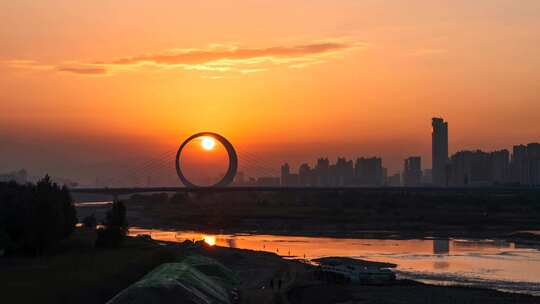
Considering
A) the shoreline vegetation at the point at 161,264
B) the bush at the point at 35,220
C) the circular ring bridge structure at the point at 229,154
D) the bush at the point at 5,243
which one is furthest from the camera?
the circular ring bridge structure at the point at 229,154

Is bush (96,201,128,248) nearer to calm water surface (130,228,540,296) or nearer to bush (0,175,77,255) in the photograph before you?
bush (0,175,77,255)

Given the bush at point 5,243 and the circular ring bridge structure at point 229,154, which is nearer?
the bush at point 5,243

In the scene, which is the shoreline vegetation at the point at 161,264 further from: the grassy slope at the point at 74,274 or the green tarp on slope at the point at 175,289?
the green tarp on slope at the point at 175,289

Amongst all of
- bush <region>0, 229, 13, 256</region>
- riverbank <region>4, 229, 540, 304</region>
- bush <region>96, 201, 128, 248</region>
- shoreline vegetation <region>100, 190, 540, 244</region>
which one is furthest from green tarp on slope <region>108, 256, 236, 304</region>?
shoreline vegetation <region>100, 190, 540, 244</region>

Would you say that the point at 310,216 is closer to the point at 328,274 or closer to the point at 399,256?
the point at 399,256

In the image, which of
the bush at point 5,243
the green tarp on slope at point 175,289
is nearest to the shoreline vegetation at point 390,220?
the bush at point 5,243

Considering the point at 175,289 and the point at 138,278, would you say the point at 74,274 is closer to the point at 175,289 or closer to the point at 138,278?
the point at 138,278

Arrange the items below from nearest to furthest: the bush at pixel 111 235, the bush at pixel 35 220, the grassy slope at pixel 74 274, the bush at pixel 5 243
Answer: the grassy slope at pixel 74 274, the bush at pixel 5 243, the bush at pixel 35 220, the bush at pixel 111 235

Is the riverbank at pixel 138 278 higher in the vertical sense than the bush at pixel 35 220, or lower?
lower

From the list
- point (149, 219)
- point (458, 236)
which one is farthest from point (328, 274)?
point (149, 219)
